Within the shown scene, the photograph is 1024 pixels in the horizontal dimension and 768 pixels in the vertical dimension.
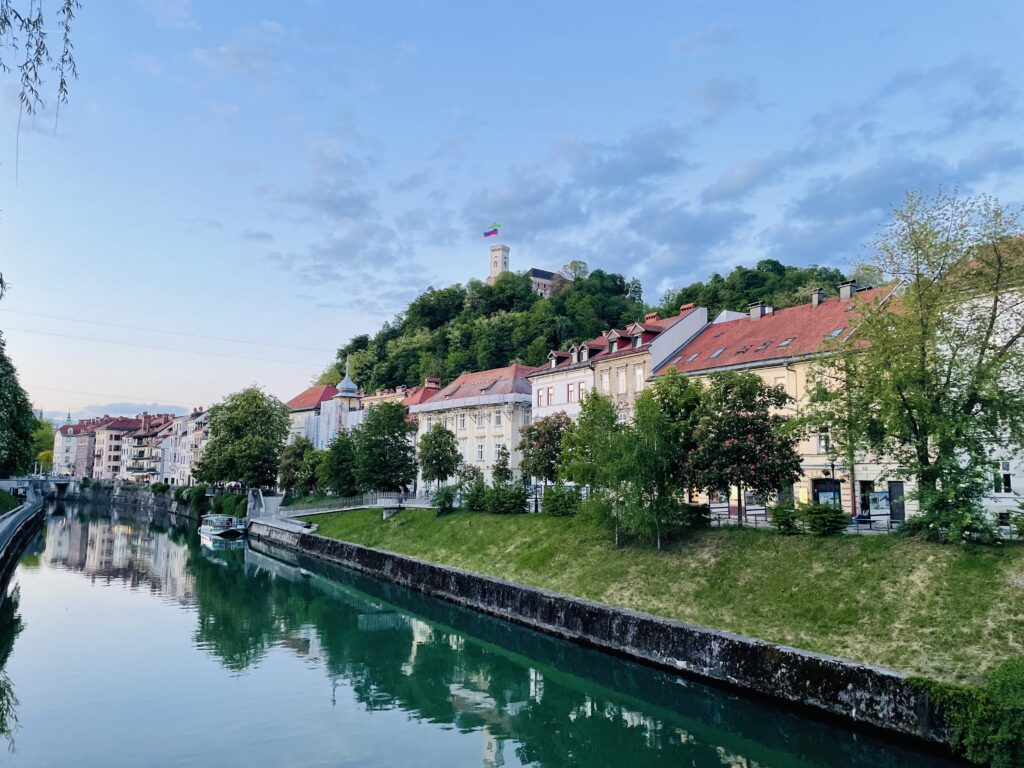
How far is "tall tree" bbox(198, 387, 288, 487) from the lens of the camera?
78.4 meters

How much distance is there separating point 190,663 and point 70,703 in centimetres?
518

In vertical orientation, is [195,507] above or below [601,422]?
below

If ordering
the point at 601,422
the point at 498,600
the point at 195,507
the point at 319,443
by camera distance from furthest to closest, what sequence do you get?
the point at 319,443 < the point at 195,507 < the point at 601,422 < the point at 498,600

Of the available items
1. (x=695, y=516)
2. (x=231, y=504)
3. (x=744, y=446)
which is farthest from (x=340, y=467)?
(x=744, y=446)

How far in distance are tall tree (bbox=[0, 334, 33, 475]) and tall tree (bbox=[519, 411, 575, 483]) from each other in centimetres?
2993

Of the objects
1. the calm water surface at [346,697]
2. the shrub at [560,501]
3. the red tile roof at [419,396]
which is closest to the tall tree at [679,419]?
the shrub at [560,501]

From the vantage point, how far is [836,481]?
37.8m

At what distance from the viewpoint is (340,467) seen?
64.8m

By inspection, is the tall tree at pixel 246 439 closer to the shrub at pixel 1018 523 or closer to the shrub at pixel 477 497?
the shrub at pixel 477 497

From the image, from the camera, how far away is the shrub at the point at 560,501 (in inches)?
1580

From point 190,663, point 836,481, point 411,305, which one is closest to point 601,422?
point 836,481

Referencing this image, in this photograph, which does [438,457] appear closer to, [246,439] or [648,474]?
[648,474]

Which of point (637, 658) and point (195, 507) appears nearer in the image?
point (637, 658)

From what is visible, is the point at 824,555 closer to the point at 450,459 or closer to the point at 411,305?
the point at 450,459
